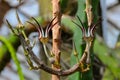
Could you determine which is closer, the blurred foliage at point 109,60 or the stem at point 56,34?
the stem at point 56,34

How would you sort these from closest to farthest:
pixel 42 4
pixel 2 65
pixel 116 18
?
1. pixel 2 65
2. pixel 42 4
3. pixel 116 18

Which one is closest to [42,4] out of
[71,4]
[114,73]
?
[71,4]

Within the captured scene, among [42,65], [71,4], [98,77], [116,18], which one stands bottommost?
[116,18]

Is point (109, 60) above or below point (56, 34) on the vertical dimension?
below

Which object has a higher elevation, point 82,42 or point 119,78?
point 82,42

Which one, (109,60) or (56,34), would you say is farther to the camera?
(109,60)

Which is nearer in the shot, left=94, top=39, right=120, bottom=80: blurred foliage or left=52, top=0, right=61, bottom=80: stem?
left=52, top=0, right=61, bottom=80: stem

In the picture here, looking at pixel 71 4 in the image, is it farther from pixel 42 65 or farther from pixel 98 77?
pixel 42 65

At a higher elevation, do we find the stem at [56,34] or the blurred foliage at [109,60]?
the stem at [56,34]

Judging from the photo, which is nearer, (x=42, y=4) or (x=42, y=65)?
(x=42, y=65)

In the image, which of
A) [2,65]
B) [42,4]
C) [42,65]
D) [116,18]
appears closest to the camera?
[42,65]

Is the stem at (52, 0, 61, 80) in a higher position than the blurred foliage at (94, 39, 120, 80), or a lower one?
higher
